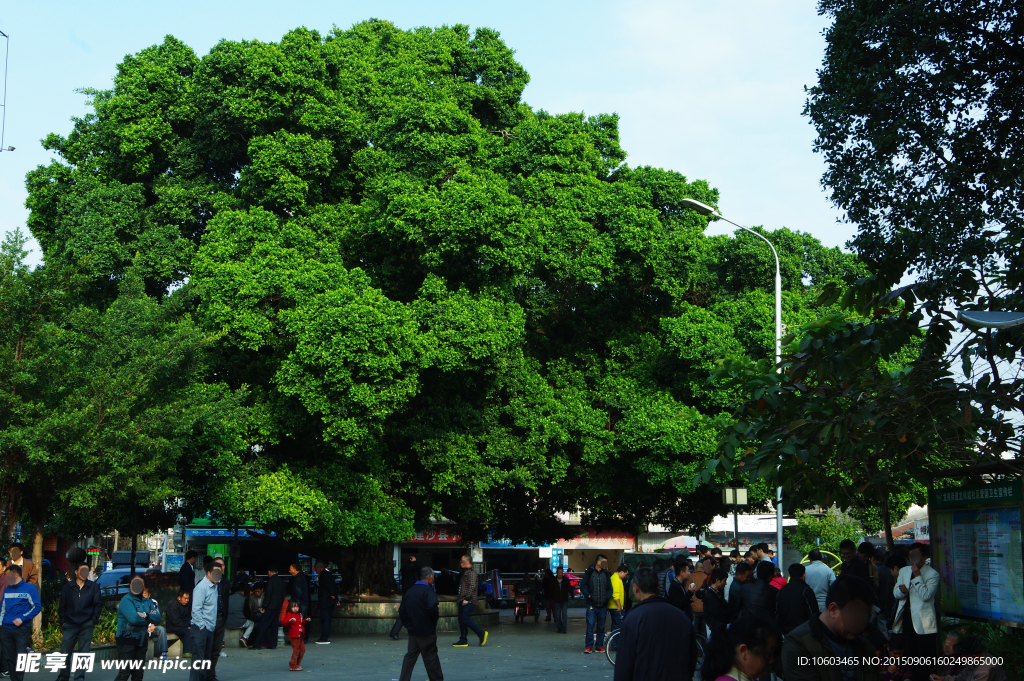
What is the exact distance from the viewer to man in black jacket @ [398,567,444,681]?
11.4 metres

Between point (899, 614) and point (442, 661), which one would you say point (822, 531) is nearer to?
point (442, 661)

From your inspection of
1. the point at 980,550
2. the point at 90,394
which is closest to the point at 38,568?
the point at 90,394

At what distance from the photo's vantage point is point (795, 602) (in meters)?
10.3

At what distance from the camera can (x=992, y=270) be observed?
8.70m

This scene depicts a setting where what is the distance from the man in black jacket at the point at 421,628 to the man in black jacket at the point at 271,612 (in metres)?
7.52

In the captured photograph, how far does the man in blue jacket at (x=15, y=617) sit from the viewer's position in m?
10.7

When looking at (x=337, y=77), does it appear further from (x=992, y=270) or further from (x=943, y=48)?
(x=992, y=270)

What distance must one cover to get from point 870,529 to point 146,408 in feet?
99.0

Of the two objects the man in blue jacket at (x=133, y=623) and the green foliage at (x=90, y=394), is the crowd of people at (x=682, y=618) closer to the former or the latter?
the man in blue jacket at (x=133, y=623)

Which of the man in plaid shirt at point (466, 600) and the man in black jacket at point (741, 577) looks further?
the man in plaid shirt at point (466, 600)

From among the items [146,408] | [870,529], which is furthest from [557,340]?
[870,529]

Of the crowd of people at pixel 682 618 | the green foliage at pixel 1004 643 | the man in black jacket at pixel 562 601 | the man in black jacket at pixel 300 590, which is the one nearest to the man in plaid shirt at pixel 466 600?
the crowd of people at pixel 682 618

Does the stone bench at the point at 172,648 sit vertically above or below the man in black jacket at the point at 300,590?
below

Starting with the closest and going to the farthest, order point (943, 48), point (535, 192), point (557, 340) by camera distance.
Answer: point (943, 48) < point (535, 192) < point (557, 340)
